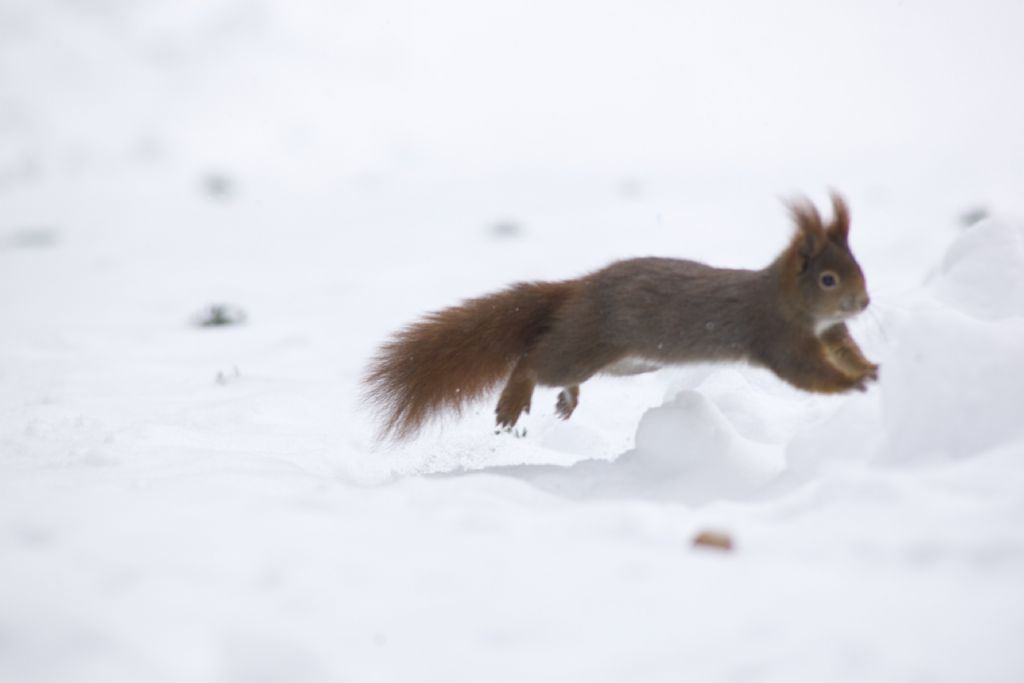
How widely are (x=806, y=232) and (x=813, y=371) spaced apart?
41 cm

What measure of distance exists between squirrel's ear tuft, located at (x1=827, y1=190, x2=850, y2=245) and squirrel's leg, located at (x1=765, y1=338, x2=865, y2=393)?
0.31 metres

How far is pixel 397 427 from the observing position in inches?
143

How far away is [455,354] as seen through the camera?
3.66 meters

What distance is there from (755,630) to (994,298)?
1972 millimetres

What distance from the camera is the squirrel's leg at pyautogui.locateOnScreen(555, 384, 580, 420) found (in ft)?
12.8

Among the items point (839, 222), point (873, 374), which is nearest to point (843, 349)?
point (873, 374)

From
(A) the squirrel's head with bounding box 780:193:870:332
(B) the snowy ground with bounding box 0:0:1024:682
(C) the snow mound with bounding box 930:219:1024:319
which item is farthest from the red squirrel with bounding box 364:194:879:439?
(C) the snow mound with bounding box 930:219:1024:319

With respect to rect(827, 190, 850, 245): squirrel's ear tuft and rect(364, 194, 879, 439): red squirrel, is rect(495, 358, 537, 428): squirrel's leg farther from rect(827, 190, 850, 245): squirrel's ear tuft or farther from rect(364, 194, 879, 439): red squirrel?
rect(827, 190, 850, 245): squirrel's ear tuft

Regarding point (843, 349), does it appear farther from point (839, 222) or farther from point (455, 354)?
point (455, 354)

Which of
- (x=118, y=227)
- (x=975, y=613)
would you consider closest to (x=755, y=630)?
(x=975, y=613)

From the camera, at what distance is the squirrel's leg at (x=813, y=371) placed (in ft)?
10.7

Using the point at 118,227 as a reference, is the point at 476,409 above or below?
below

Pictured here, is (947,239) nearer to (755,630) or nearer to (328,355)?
(328,355)

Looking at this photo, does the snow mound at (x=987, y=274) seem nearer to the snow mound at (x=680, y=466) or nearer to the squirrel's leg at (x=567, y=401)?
the snow mound at (x=680, y=466)
